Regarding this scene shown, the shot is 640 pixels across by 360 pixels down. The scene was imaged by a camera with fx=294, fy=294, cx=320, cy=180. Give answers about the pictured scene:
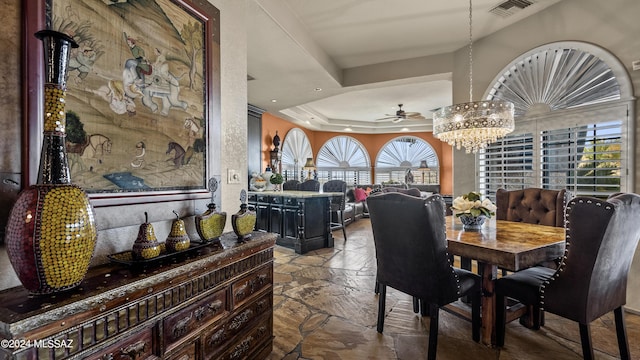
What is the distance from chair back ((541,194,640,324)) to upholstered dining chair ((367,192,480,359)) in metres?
0.54

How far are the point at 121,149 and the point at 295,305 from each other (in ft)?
6.79

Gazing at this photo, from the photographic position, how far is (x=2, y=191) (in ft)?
3.38

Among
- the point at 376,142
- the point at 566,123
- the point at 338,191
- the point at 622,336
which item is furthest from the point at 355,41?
the point at 376,142

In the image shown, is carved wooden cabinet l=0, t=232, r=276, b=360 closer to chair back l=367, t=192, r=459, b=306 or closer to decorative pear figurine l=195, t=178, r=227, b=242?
decorative pear figurine l=195, t=178, r=227, b=242

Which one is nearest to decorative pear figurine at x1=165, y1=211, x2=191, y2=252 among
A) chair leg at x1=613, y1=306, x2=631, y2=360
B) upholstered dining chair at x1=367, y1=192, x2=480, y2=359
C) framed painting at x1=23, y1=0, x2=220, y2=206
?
framed painting at x1=23, y1=0, x2=220, y2=206

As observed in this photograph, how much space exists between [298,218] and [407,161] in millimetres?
6806

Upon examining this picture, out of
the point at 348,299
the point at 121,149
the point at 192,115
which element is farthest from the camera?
the point at 348,299

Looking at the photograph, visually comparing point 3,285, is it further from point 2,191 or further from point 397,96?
point 397,96

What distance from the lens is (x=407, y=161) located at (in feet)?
34.3

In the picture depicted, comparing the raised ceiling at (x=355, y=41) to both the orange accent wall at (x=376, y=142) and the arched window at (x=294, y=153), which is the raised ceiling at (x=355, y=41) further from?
the arched window at (x=294, y=153)

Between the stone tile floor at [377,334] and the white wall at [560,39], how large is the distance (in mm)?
1052

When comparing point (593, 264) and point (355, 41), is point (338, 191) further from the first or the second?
point (593, 264)

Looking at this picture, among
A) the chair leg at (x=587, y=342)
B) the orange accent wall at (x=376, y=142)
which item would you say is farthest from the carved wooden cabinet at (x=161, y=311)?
the orange accent wall at (x=376, y=142)

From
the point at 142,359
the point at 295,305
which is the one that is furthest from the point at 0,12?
the point at 295,305
